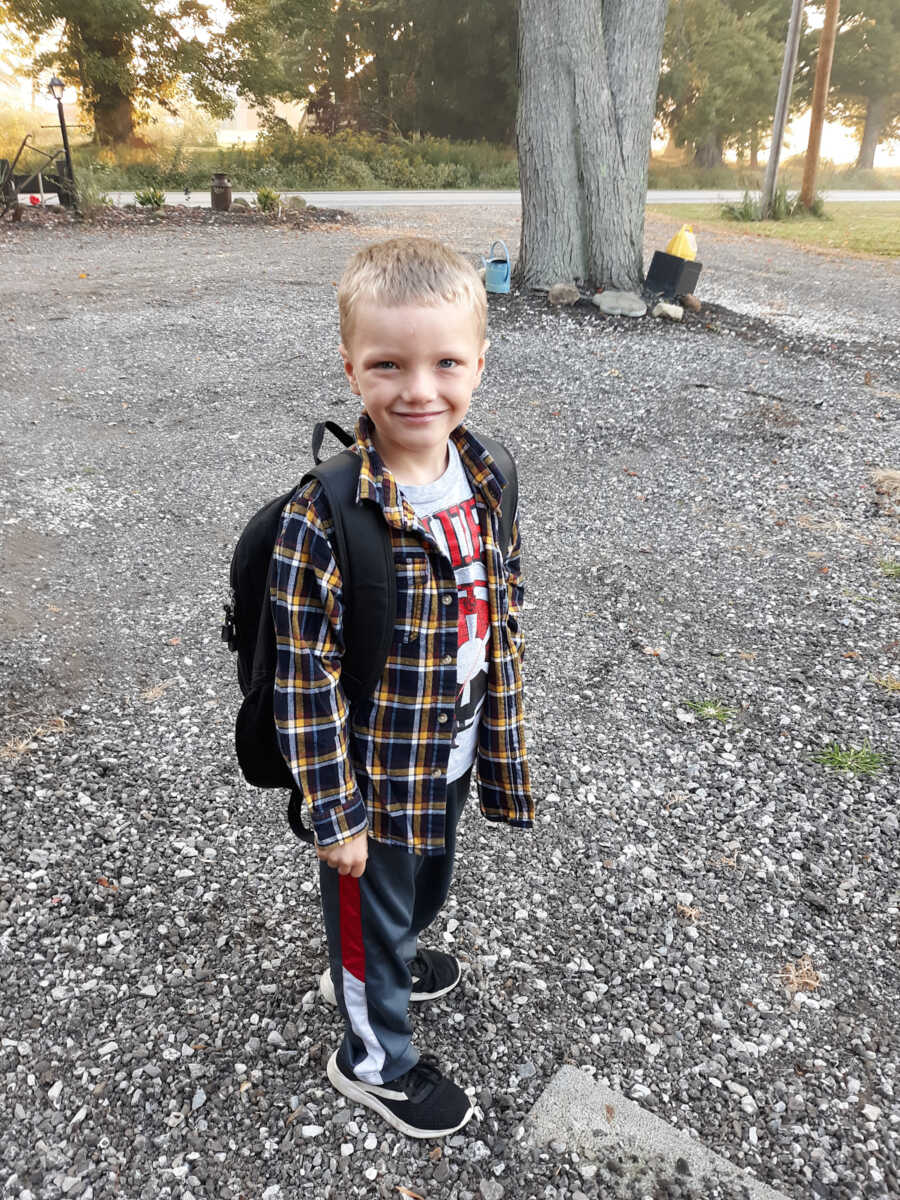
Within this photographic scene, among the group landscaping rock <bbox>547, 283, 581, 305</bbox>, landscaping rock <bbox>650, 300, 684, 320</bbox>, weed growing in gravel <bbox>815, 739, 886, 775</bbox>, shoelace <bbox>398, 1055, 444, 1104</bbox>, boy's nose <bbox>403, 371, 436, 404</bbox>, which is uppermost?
boy's nose <bbox>403, 371, 436, 404</bbox>

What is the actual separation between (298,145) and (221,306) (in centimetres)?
1834

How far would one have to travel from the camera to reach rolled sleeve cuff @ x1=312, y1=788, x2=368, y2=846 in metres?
1.68

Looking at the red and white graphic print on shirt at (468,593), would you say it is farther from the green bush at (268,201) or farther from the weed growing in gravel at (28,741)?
the green bush at (268,201)

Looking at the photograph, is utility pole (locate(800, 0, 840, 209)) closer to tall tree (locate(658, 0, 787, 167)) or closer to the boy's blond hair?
tall tree (locate(658, 0, 787, 167))

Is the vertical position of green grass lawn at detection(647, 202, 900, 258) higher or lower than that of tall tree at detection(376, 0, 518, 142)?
lower

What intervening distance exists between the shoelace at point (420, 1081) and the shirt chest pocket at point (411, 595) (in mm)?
1158

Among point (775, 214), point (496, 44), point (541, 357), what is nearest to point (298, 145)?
point (496, 44)

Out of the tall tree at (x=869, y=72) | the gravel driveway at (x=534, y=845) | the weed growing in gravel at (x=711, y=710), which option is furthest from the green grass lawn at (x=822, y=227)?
the tall tree at (x=869, y=72)

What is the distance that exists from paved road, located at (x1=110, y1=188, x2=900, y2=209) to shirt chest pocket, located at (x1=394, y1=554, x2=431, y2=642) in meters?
18.9

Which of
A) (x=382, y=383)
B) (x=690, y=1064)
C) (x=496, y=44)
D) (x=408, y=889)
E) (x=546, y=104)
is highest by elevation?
(x=496, y=44)

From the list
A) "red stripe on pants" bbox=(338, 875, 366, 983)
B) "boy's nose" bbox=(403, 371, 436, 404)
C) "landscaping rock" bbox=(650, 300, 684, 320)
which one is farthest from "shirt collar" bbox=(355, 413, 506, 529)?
"landscaping rock" bbox=(650, 300, 684, 320)

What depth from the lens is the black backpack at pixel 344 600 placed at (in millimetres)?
1580

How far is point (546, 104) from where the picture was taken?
938cm

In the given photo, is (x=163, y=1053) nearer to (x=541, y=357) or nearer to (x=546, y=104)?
(x=541, y=357)
